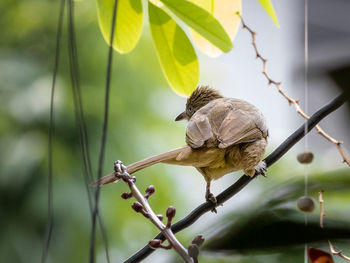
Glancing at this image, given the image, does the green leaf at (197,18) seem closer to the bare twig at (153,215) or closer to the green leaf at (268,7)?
the green leaf at (268,7)

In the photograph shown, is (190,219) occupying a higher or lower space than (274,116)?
lower

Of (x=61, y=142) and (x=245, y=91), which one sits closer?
(x=245, y=91)

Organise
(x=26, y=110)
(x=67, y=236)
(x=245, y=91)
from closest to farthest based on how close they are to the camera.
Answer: (x=245, y=91) → (x=67, y=236) → (x=26, y=110)

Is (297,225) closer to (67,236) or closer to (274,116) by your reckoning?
(274,116)

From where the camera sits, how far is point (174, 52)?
518mm

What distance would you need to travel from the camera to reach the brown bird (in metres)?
0.50

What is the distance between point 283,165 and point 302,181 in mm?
122

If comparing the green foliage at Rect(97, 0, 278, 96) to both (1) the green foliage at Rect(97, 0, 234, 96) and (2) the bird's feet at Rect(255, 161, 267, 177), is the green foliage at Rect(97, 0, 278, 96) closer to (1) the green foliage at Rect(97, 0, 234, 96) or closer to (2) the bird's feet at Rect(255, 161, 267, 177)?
(1) the green foliage at Rect(97, 0, 234, 96)

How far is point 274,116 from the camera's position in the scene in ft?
2.01

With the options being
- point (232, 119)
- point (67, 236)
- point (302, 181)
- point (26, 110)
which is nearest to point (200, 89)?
point (232, 119)

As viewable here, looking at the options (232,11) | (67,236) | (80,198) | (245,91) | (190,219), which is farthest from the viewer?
(80,198)

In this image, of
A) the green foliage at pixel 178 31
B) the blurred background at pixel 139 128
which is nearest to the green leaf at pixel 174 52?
the green foliage at pixel 178 31

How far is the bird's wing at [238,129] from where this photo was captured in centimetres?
51

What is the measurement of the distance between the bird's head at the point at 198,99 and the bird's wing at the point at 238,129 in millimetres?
47
